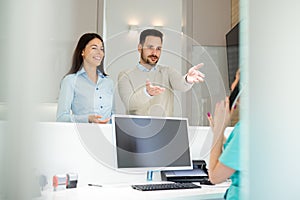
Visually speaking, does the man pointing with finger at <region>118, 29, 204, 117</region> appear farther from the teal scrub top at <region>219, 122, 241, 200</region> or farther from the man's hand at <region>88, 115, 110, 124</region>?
the teal scrub top at <region>219, 122, 241, 200</region>

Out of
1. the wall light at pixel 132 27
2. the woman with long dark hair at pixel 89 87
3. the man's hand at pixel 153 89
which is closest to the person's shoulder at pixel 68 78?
the woman with long dark hair at pixel 89 87

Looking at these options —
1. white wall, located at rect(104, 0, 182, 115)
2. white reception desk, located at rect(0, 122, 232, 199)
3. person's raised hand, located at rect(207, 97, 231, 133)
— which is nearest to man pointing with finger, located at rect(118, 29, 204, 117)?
white reception desk, located at rect(0, 122, 232, 199)

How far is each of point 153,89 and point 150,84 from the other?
4cm

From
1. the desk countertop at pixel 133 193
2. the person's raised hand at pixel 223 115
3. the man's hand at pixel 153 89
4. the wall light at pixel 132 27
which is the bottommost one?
the desk countertop at pixel 133 193

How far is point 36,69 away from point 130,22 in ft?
11.6

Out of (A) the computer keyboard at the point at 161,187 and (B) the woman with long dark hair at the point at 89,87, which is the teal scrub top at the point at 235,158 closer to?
(A) the computer keyboard at the point at 161,187

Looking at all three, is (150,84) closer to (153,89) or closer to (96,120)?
(153,89)

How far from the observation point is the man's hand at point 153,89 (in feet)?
7.90

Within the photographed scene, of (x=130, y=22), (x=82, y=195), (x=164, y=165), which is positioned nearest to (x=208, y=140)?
(x=164, y=165)

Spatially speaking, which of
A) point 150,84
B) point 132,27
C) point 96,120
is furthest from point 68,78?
point 132,27

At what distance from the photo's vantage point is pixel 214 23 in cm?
416

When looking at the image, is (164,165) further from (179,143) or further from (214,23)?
(214,23)

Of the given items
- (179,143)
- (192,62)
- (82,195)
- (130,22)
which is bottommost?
(82,195)

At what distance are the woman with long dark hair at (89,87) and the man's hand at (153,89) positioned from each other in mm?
232
